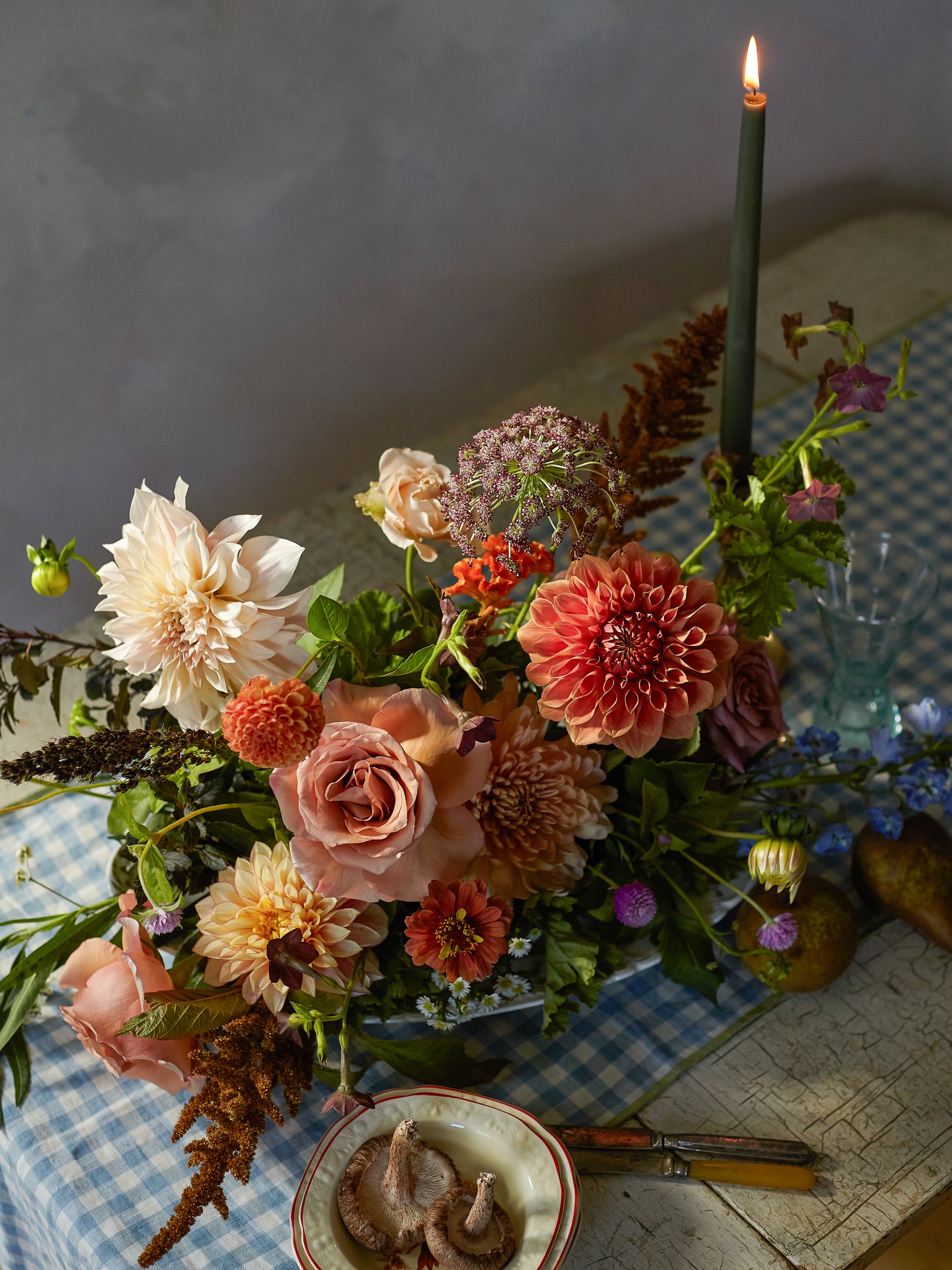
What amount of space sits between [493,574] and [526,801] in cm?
12

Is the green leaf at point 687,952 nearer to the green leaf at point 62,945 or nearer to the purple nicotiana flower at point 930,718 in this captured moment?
the purple nicotiana flower at point 930,718

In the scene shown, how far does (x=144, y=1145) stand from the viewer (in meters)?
0.64

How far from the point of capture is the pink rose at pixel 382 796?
501 mm

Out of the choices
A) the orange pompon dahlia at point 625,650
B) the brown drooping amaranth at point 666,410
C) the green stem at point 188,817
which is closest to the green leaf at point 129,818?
the green stem at point 188,817

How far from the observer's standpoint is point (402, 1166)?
1.87ft

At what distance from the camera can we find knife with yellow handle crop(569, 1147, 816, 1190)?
0.61m

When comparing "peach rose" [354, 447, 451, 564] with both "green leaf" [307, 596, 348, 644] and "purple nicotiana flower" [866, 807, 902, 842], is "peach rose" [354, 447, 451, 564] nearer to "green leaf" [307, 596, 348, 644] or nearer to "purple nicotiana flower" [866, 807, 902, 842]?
"green leaf" [307, 596, 348, 644]

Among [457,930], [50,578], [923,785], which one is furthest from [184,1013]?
[923,785]

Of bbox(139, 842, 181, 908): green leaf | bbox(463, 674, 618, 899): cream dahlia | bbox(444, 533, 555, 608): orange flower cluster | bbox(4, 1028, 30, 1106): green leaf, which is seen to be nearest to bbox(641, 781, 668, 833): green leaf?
bbox(463, 674, 618, 899): cream dahlia

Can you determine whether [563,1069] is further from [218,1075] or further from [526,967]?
[218,1075]

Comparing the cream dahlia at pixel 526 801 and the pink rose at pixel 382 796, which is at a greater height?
the pink rose at pixel 382 796

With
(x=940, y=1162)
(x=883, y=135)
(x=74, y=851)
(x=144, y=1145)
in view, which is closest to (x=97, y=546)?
(x=74, y=851)

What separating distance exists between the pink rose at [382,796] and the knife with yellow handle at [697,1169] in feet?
0.68

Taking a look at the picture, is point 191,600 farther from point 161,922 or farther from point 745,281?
point 745,281
